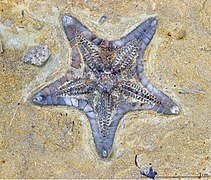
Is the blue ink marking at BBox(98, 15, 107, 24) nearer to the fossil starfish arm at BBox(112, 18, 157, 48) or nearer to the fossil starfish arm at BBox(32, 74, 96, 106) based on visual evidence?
the fossil starfish arm at BBox(112, 18, 157, 48)

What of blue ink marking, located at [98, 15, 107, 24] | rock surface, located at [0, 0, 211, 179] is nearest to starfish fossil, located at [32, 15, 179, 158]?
rock surface, located at [0, 0, 211, 179]

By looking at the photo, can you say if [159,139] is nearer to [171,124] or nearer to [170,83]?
[171,124]

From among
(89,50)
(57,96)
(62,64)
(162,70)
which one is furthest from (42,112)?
(162,70)

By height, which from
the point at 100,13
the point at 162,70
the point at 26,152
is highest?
the point at 100,13

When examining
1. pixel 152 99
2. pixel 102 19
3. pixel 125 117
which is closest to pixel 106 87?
pixel 125 117

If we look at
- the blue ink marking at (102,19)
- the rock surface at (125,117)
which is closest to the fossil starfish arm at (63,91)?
the rock surface at (125,117)

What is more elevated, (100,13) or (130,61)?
(100,13)

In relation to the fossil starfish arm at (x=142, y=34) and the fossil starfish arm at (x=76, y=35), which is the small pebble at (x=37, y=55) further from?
the fossil starfish arm at (x=142, y=34)
